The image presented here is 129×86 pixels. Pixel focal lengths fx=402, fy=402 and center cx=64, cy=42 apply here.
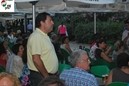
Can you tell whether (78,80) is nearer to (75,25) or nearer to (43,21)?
(43,21)

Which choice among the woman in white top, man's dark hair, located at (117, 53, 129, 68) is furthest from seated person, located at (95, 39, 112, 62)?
man's dark hair, located at (117, 53, 129, 68)

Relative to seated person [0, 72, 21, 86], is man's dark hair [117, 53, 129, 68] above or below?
below

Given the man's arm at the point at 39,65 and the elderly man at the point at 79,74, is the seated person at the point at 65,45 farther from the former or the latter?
the elderly man at the point at 79,74

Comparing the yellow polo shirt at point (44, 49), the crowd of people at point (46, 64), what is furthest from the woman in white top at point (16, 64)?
the yellow polo shirt at point (44, 49)

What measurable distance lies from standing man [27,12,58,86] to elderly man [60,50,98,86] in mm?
895

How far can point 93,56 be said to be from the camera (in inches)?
397

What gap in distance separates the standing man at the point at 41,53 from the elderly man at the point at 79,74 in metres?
0.89

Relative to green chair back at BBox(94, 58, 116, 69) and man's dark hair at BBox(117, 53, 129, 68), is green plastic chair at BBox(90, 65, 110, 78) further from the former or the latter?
green chair back at BBox(94, 58, 116, 69)

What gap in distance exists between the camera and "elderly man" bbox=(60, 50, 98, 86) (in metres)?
4.66

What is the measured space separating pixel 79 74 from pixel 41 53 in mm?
1183

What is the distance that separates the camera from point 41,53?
5.76 metres

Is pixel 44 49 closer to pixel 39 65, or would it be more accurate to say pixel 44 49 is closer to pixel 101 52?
pixel 39 65

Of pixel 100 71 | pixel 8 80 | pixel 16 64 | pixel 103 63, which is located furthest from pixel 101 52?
pixel 8 80

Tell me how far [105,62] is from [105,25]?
16.6m
